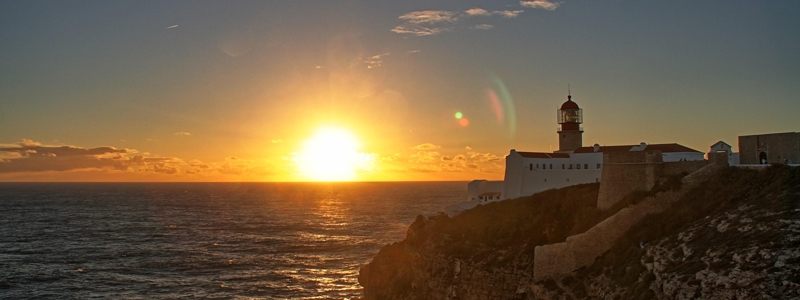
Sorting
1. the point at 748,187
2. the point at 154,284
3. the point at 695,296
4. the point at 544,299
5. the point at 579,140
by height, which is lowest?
the point at 154,284

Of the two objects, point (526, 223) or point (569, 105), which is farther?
point (569, 105)

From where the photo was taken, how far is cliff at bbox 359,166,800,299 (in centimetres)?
1995

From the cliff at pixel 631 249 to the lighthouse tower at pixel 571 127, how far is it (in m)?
13.6

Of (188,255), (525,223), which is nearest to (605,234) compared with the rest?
(525,223)

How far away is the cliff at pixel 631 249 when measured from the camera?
786 inches

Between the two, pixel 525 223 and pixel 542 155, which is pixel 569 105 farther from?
pixel 525 223

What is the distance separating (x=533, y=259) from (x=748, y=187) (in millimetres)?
12132

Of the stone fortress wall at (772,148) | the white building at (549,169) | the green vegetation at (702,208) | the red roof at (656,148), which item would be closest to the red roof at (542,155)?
the white building at (549,169)

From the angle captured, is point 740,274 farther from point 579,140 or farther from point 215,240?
point 215,240

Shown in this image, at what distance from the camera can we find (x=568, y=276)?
2972 centimetres

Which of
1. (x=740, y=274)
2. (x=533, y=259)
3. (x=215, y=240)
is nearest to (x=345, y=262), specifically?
(x=215, y=240)

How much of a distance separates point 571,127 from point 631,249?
31.8 meters

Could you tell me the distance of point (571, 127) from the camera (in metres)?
57.7

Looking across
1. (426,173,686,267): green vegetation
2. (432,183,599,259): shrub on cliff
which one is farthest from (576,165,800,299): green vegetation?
(432,183,599,259): shrub on cliff
